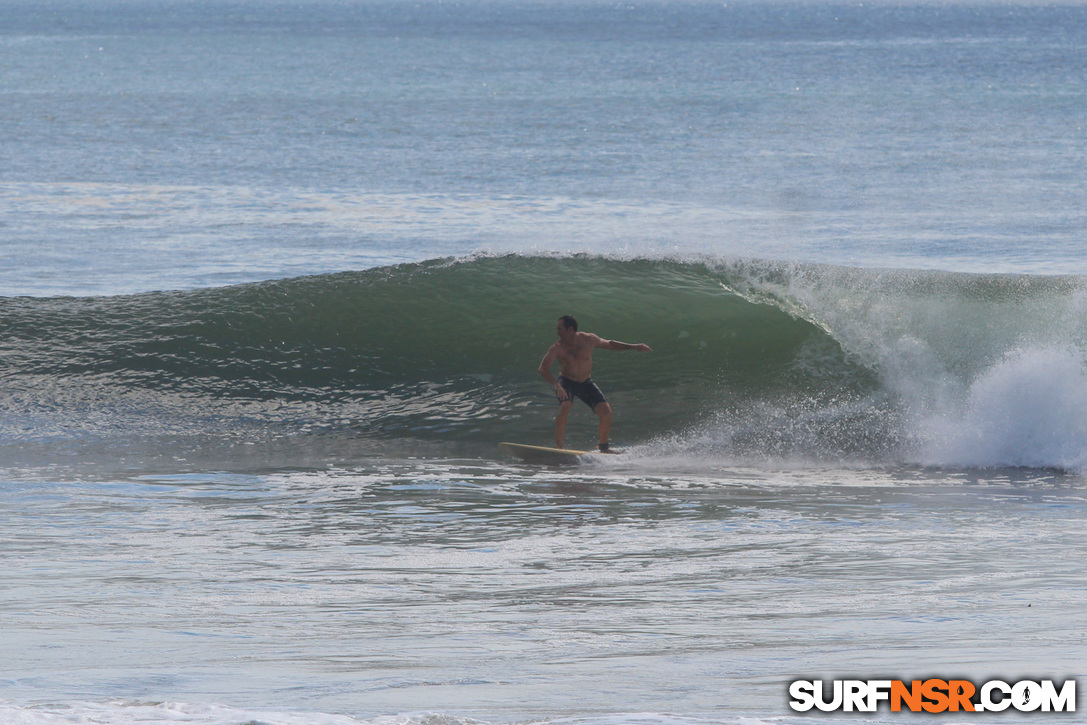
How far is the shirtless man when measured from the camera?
9.02 m

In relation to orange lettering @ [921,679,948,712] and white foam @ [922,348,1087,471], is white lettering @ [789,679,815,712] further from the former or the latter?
white foam @ [922,348,1087,471]

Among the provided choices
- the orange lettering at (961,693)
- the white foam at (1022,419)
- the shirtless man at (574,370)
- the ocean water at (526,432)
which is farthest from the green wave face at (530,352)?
the orange lettering at (961,693)

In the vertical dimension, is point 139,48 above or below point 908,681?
above

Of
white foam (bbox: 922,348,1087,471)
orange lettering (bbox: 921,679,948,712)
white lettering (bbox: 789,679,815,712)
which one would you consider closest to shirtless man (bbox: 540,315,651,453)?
white foam (bbox: 922,348,1087,471)

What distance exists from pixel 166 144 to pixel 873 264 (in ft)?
68.4

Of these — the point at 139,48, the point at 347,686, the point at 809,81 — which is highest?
the point at 139,48

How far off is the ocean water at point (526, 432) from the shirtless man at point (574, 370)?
1.44 ft

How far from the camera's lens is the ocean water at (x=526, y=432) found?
160 inches

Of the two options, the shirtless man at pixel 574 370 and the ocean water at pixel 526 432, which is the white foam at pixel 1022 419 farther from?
the shirtless man at pixel 574 370

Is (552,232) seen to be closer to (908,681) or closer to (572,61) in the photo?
(908,681)

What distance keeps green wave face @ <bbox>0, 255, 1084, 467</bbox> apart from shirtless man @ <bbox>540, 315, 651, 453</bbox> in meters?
0.84

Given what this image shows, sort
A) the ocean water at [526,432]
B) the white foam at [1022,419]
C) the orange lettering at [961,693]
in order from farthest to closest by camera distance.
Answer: the white foam at [1022,419], the ocean water at [526,432], the orange lettering at [961,693]

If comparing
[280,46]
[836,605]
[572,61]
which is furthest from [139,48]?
[836,605]

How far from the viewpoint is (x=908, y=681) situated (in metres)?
3.65
